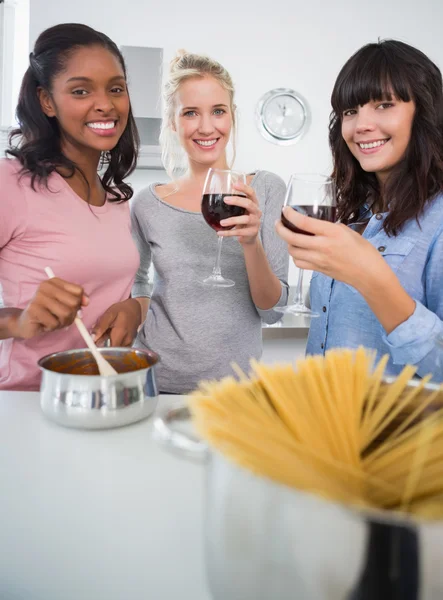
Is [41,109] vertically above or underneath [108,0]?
underneath

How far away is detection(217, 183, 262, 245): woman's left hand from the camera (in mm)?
1117

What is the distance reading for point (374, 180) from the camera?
1.34m

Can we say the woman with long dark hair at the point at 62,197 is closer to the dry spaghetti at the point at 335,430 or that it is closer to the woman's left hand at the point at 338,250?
the woman's left hand at the point at 338,250

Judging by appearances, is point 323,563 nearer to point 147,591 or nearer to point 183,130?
point 147,591

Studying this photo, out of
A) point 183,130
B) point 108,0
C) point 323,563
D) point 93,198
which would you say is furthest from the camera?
point 108,0

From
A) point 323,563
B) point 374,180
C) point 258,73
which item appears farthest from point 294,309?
point 258,73

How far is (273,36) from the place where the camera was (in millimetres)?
3553

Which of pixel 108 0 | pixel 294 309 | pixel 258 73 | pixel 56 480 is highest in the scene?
pixel 108 0

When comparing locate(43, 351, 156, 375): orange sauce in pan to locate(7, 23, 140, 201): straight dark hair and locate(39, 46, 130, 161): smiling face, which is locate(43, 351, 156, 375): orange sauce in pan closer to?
locate(7, 23, 140, 201): straight dark hair

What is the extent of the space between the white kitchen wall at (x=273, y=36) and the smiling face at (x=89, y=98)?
7.60ft

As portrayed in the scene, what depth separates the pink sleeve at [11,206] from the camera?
1.16 m

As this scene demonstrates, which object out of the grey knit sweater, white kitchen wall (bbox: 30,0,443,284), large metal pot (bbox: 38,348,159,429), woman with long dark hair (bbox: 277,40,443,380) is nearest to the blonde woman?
the grey knit sweater

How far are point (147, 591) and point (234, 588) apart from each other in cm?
20

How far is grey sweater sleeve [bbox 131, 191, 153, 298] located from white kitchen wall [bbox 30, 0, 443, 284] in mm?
2058
